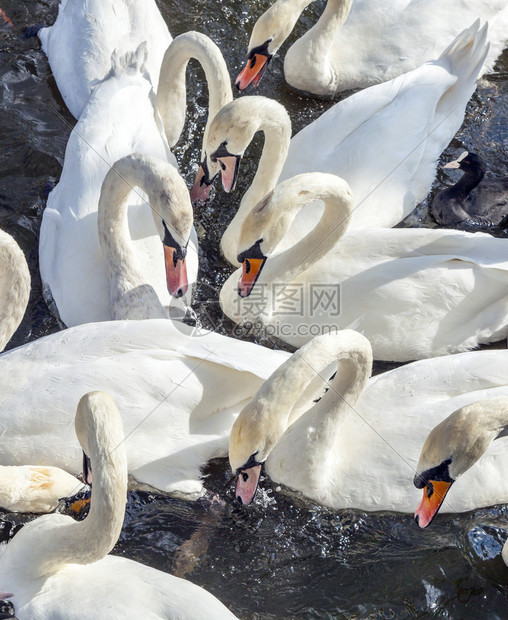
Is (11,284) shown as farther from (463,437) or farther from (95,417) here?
(463,437)

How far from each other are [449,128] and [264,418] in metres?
3.64

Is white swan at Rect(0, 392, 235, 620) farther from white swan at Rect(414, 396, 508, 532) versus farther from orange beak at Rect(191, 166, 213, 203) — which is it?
orange beak at Rect(191, 166, 213, 203)

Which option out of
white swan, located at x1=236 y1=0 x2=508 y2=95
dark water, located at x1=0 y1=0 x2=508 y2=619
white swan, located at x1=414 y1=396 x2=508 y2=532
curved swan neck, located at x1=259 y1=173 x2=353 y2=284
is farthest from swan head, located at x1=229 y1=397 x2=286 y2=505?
white swan, located at x1=236 y1=0 x2=508 y2=95

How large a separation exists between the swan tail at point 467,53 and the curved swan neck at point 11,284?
4027mm

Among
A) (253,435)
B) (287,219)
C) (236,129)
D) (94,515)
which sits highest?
(236,129)

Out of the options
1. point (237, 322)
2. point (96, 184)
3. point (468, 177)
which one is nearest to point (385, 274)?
point (237, 322)

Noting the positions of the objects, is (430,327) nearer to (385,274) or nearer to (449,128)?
(385,274)

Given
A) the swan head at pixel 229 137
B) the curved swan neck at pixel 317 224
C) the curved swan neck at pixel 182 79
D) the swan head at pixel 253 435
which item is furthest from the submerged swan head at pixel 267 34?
the swan head at pixel 253 435

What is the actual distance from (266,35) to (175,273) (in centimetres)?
257

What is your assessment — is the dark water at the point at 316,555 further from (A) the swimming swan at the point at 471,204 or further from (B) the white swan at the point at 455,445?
(A) the swimming swan at the point at 471,204

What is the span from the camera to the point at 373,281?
20.0 ft

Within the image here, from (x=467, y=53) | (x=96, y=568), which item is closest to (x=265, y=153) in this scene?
(x=467, y=53)

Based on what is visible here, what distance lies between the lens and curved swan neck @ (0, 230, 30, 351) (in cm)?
554

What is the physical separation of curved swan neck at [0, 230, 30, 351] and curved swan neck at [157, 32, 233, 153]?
6.25 ft
